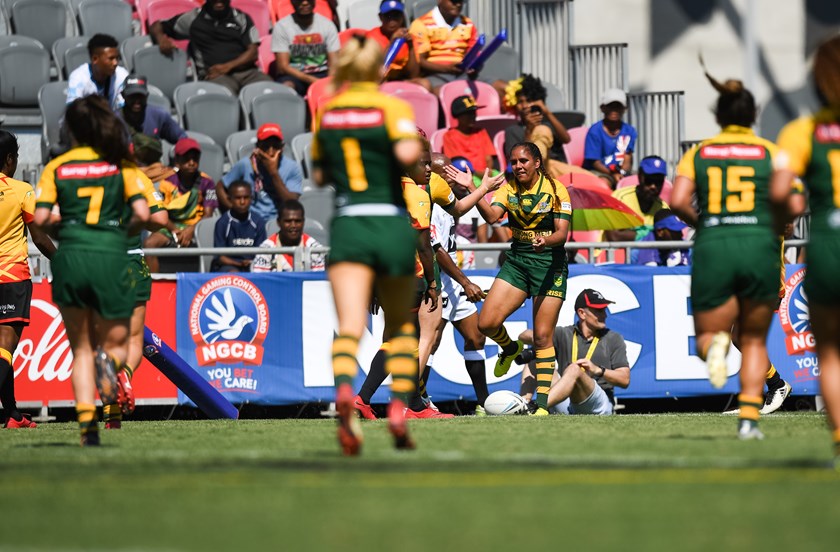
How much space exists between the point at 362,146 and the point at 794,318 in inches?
352

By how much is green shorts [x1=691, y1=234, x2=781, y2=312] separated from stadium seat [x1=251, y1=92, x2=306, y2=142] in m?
10.1

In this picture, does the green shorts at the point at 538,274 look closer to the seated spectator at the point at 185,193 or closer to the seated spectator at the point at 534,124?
the seated spectator at the point at 534,124

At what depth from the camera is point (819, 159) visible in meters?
7.02

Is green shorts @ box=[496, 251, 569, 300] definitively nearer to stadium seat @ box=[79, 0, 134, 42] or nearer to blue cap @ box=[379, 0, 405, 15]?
blue cap @ box=[379, 0, 405, 15]

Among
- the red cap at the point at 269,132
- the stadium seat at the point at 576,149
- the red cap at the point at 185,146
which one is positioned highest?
the red cap at the point at 269,132

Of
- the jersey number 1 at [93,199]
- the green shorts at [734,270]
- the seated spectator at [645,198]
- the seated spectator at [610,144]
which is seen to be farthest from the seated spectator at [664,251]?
the jersey number 1 at [93,199]

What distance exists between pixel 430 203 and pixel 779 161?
5.96 meters

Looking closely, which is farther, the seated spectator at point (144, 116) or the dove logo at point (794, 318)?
the seated spectator at point (144, 116)

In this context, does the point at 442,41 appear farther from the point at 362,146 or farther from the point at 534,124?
Result: the point at 362,146

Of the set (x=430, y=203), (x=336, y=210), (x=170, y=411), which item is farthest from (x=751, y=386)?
(x=170, y=411)

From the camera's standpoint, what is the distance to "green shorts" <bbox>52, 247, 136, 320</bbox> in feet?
28.3

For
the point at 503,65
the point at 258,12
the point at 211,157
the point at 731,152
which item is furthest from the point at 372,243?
the point at 258,12

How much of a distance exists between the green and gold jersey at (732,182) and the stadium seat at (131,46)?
11.2 meters

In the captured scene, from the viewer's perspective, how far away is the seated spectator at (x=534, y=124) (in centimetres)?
A: 1689
